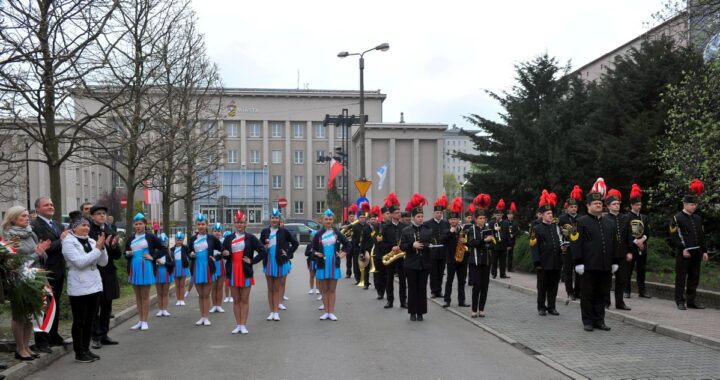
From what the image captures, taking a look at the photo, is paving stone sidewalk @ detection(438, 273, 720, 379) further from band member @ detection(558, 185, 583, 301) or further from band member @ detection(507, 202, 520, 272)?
band member @ detection(507, 202, 520, 272)

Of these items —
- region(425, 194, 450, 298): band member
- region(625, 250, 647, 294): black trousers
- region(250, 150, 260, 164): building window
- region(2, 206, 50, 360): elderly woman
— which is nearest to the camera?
region(2, 206, 50, 360): elderly woman

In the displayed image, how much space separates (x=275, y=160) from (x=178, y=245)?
224 feet

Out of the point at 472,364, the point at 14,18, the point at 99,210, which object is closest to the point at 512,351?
the point at 472,364

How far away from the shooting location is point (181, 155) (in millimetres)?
20797

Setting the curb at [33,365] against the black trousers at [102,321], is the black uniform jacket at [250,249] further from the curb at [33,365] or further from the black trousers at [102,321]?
the curb at [33,365]

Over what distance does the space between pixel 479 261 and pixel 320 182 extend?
71.3 m

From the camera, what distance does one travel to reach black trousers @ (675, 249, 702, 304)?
11211 mm

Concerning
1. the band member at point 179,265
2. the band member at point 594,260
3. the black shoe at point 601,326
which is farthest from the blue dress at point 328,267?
the black shoe at point 601,326

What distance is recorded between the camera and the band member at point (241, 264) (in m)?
10.0

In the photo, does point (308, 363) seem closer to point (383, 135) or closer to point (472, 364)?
point (472, 364)

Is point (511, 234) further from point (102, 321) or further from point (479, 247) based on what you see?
point (102, 321)

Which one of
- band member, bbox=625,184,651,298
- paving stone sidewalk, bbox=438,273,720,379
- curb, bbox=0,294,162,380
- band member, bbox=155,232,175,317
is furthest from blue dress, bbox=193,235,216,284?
band member, bbox=625,184,651,298

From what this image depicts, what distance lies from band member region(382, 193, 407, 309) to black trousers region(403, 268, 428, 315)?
1344mm

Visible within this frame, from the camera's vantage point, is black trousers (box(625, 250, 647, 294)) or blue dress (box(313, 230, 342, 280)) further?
black trousers (box(625, 250, 647, 294))
